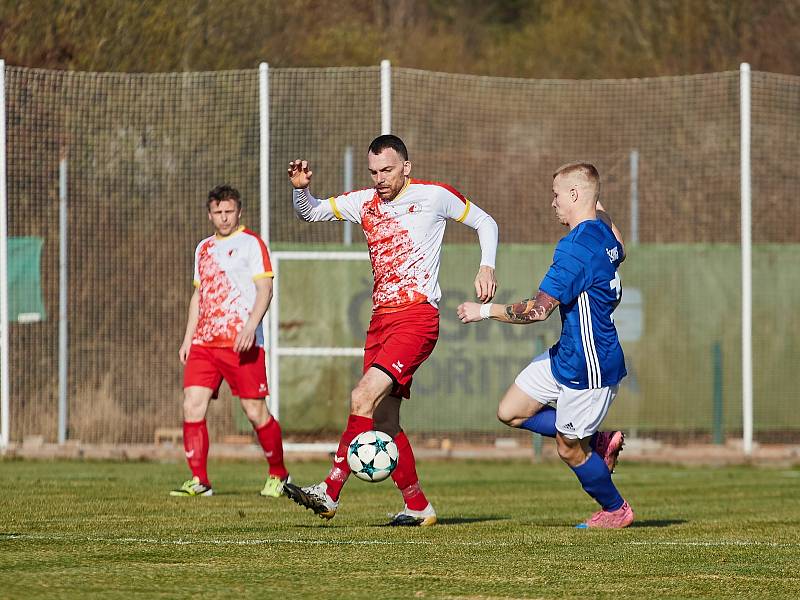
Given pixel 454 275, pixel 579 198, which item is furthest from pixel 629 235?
pixel 579 198

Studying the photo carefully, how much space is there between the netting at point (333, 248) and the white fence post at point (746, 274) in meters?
0.44

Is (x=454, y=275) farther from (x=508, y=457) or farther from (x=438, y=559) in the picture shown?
(x=438, y=559)

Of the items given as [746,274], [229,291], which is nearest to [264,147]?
[229,291]

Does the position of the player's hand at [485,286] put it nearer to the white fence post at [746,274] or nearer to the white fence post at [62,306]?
the white fence post at [746,274]

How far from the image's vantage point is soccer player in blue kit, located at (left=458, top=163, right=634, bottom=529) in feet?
26.9

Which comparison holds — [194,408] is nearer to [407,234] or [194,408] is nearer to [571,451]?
[407,234]

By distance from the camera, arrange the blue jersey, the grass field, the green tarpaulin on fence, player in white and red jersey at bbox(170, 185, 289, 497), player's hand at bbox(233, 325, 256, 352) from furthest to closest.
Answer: the green tarpaulin on fence → player in white and red jersey at bbox(170, 185, 289, 497) → player's hand at bbox(233, 325, 256, 352) → the blue jersey → the grass field

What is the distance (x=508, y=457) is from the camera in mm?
15469

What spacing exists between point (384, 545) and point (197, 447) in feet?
11.6

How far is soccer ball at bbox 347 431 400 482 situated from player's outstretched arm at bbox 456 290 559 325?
836 millimetres

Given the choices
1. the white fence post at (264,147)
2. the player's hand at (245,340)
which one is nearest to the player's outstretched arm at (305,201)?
the player's hand at (245,340)

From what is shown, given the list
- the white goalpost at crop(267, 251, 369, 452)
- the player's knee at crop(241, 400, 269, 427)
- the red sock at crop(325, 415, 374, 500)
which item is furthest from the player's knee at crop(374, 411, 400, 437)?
the white goalpost at crop(267, 251, 369, 452)

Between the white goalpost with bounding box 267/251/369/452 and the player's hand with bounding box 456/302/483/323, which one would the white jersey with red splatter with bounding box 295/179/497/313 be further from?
the white goalpost with bounding box 267/251/369/452

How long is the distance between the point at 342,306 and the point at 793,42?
1372 centimetres
